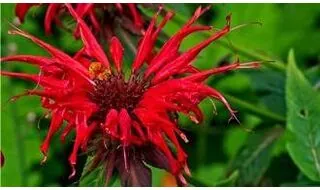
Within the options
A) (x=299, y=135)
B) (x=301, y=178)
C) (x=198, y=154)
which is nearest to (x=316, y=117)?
(x=299, y=135)

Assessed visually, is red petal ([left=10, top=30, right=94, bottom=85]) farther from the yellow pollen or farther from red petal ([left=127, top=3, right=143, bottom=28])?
red petal ([left=127, top=3, right=143, bottom=28])

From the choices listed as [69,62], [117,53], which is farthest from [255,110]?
[69,62]

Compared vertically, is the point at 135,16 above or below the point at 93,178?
above

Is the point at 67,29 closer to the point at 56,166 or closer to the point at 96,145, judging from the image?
A: the point at 96,145

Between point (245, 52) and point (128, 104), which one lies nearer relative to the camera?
point (128, 104)

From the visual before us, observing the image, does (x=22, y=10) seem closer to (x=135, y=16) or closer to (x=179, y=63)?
(x=135, y=16)

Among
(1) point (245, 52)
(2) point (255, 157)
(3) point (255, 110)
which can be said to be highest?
(1) point (245, 52)

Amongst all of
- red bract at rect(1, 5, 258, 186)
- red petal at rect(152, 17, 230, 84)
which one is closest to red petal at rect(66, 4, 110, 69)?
red bract at rect(1, 5, 258, 186)
